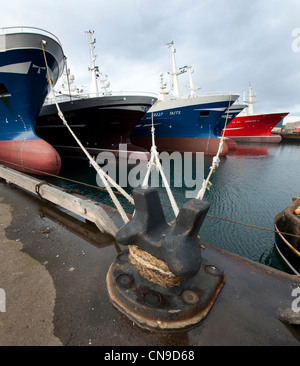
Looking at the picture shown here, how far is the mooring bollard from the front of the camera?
1.45m

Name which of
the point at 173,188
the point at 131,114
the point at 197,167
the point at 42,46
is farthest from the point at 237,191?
the point at 42,46

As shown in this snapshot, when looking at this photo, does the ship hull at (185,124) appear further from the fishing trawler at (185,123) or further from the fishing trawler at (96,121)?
the fishing trawler at (96,121)

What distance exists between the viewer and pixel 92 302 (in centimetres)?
182

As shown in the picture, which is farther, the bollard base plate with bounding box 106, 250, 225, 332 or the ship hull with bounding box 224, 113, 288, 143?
the ship hull with bounding box 224, 113, 288, 143

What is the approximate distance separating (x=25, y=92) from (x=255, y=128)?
119 feet

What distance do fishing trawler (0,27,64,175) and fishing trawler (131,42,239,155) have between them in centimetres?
923

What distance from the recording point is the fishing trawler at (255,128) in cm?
3125

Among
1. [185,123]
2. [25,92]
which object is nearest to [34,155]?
Result: [25,92]

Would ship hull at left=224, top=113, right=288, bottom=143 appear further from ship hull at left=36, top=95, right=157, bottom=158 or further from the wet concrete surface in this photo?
the wet concrete surface

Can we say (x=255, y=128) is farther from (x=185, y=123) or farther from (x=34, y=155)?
(x=34, y=155)

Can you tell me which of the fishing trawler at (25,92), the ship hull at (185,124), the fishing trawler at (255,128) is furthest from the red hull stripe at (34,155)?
the fishing trawler at (255,128)

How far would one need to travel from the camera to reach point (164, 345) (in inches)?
56.3

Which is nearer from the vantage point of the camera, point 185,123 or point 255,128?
point 185,123

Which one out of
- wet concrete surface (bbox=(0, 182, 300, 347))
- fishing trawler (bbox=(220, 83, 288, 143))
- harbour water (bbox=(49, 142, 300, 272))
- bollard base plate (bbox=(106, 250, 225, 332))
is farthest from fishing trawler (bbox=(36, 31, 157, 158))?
fishing trawler (bbox=(220, 83, 288, 143))
